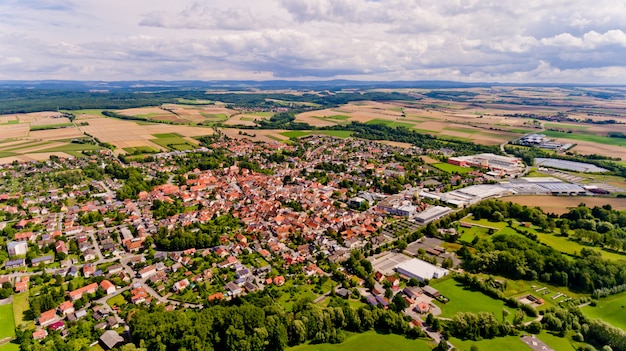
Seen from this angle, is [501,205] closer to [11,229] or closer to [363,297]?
[363,297]

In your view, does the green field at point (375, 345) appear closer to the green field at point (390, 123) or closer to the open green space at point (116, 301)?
the open green space at point (116, 301)

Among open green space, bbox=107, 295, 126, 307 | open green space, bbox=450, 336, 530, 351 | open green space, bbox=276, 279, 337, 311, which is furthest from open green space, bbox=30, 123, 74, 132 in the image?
open green space, bbox=450, 336, 530, 351

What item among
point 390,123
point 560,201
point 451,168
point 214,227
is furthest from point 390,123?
point 214,227

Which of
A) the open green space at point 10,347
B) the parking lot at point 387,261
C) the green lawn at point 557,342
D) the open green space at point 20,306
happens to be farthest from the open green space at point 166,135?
the green lawn at point 557,342

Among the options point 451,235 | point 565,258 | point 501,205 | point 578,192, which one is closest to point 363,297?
point 451,235

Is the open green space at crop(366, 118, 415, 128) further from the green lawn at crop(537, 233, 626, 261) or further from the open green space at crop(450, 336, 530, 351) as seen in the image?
the open green space at crop(450, 336, 530, 351)

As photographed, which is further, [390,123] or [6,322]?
[390,123]

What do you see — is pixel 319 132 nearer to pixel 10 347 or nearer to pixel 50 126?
pixel 50 126
